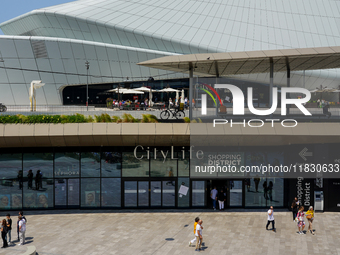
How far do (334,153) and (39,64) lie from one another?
37098 millimetres

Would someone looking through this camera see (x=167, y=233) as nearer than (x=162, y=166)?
Yes

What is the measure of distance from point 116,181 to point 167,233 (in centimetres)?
610

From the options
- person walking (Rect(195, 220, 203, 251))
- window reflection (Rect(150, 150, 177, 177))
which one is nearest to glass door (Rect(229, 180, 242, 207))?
window reflection (Rect(150, 150, 177, 177))

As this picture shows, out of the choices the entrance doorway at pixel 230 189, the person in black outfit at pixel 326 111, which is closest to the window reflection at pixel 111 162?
the entrance doorway at pixel 230 189

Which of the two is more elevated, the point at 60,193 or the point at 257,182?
the point at 257,182

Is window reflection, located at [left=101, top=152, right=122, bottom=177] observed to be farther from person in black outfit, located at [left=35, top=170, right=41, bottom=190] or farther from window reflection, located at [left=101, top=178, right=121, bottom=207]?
person in black outfit, located at [left=35, top=170, right=41, bottom=190]

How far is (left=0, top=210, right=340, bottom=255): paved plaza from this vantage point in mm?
17172

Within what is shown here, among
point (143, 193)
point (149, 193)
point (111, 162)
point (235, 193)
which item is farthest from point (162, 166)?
point (235, 193)

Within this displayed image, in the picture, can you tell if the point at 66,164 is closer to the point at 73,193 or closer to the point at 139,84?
the point at 73,193

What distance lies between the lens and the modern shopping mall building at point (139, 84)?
22.1 metres

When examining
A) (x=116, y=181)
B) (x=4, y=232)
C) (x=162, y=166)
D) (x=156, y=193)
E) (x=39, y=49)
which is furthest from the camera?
(x=39, y=49)

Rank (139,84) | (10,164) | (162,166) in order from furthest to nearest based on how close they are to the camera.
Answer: (139,84), (162,166), (10,164)

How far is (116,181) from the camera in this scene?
24203 millimetres

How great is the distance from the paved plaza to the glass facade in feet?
2.78
